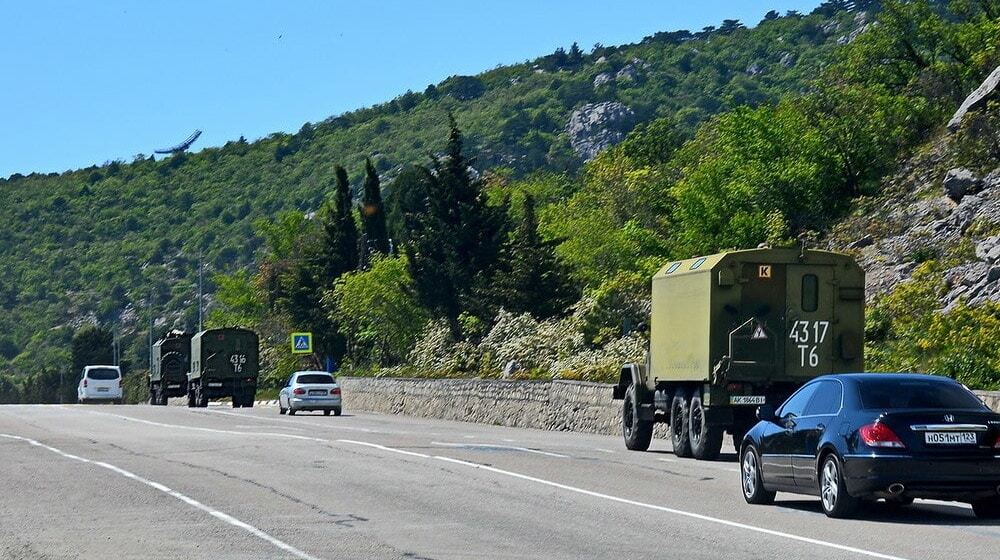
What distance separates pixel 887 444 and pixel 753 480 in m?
2.74

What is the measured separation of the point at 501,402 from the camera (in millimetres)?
44031

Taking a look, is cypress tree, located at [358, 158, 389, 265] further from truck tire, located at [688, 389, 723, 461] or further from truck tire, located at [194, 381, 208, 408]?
truck tire, located at [688, 389, 723, 461]

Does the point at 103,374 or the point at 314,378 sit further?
the point at 103,374

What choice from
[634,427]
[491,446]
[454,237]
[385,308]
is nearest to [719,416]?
[634,427]

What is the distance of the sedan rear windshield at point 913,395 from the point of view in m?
15.6

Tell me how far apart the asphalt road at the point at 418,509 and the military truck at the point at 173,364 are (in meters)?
42.1

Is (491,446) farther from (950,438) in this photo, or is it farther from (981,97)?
(981,97)

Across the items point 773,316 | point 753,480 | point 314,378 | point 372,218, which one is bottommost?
point 753,480

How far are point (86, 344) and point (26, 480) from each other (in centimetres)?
13006

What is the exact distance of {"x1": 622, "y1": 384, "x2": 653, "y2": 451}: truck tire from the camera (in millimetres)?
28219

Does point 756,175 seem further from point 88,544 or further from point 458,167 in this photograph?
point 88,544

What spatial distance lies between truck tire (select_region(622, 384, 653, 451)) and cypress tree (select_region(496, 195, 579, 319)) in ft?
100

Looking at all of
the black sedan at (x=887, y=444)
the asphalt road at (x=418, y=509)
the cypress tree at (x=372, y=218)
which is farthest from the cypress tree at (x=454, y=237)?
the black sedan at (x=887, y=444)

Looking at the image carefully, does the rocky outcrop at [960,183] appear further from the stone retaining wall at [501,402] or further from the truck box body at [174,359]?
the truck box body at [174,359]
